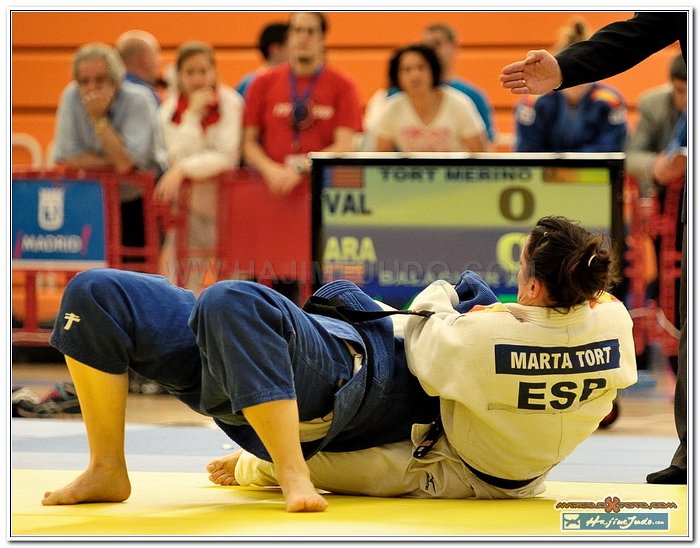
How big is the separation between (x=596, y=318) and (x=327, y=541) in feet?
3.10

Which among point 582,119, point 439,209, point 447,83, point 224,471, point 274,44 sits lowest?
point 224,471

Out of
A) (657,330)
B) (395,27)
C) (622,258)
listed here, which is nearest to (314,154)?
(622,258)

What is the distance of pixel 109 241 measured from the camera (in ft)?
23.7

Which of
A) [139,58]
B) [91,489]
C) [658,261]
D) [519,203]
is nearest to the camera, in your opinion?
[91,489]

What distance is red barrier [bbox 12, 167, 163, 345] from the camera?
723 centimetres

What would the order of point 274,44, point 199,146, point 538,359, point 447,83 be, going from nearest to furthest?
point 538,359 → point 199,146 → point 447,83 → point 274,44

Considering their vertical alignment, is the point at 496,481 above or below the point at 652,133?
below

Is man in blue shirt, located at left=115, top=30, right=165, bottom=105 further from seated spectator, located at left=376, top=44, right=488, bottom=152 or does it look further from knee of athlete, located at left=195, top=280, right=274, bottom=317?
knee of athlete, located at left=195, top=280, right=274, bottom=317

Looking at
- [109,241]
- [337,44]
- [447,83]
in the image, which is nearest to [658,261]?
[447,83]

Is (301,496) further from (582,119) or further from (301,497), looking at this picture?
(582,119)

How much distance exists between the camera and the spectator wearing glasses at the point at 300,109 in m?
7.34

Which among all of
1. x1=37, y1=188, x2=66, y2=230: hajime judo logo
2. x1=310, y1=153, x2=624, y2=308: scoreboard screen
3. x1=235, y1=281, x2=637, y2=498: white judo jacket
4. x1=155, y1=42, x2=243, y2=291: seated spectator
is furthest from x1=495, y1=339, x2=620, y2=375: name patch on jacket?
x1=37, y1=188, x2=66, y2=230: hajime judo logo

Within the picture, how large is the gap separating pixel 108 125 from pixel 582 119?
9.80ft

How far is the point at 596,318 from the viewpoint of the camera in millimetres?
3000
